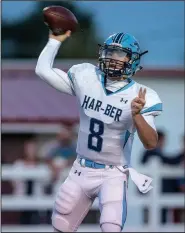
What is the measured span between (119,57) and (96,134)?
1.74 feet

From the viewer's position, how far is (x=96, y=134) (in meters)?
6.68

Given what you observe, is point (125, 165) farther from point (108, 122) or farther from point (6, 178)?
point (6, 178)

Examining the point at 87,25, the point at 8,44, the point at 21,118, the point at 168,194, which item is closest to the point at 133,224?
the point at 168,194

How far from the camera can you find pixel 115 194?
21.5 feet

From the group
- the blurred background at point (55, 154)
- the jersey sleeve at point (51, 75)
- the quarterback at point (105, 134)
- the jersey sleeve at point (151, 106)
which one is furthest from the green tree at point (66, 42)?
the jersey sleeve at point (151, 106)

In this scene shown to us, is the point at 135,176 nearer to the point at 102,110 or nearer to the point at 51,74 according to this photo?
the point at 102,110

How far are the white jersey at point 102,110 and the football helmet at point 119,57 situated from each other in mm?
103

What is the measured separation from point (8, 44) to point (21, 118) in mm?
16855

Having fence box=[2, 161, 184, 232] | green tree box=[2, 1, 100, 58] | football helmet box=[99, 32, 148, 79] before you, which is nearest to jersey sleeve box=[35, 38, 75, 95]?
football helmet box=[99, 32, 148, 79]

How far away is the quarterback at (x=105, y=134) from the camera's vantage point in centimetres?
659

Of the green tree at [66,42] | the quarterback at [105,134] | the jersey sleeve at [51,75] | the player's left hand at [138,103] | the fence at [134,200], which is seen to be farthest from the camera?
the green tree at [66,42]

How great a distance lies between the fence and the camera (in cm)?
1155

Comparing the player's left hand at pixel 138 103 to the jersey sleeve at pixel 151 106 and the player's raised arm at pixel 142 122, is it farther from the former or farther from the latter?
the jersey sleeve at pixel 151 106

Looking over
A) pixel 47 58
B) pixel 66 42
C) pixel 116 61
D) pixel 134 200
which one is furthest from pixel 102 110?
pixel 66 42
